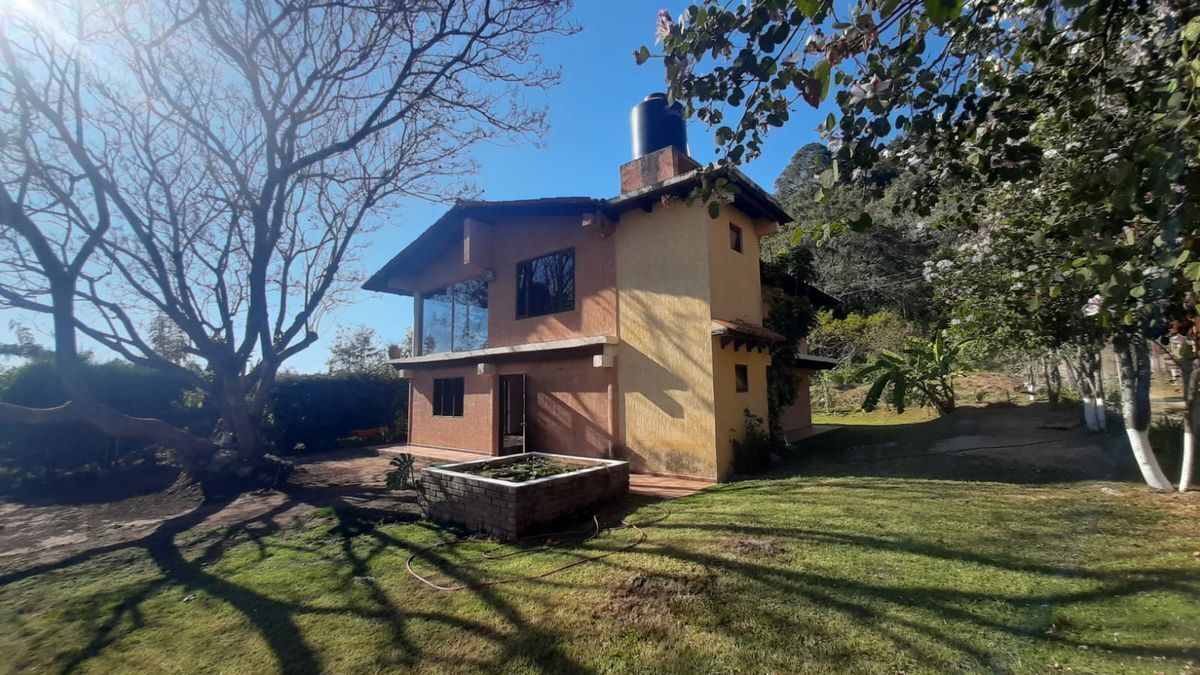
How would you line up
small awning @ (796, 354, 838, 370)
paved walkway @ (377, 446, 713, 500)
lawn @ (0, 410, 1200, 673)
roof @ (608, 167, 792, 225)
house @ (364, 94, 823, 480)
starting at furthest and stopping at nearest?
small awning @ (796, 354, 838, 370), house @ (364, 94, 823, 480), roof @ (608, 167, 792, 225), paved walkway @ (377, 446, 713, 500), lawn @ (0, 410, 1200, 673)

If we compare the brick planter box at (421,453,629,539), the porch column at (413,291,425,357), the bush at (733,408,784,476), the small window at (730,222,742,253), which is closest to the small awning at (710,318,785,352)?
the bush at (733,408,784,476)

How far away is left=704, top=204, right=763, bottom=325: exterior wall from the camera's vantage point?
33.0ft

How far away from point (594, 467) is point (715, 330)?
345 cm

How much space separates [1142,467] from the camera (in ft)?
22.2

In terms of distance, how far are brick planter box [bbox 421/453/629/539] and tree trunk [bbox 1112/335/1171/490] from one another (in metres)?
7.06

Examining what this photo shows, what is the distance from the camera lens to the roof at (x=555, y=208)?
988cm

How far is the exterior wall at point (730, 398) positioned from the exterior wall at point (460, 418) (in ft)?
22.1

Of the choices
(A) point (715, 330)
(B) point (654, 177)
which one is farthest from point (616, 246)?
Result: (A) point (715, 330)

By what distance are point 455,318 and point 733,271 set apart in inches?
366

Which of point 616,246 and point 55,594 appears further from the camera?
point 616,246

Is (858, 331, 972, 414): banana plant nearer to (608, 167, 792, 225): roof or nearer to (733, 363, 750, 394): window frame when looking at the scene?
(733, 363, 750, 394): window frame

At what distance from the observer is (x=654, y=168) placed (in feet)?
36.0

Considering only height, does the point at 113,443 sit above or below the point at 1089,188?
below

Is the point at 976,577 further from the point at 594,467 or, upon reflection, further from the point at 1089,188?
the point at 594,467
